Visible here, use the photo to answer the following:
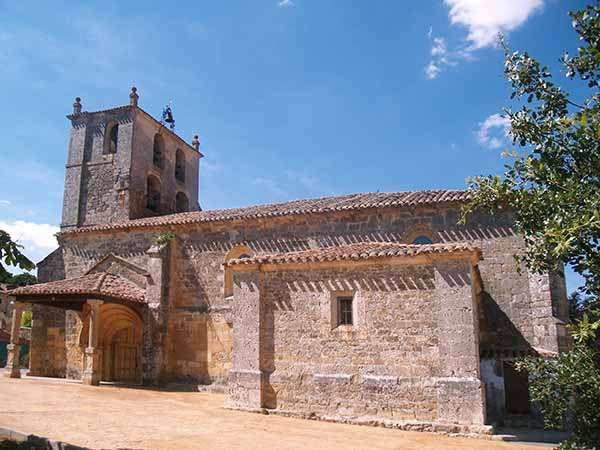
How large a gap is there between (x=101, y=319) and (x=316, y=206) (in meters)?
8.89

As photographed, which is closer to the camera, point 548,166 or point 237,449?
point 548,166

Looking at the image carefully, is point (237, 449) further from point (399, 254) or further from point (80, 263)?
point (80, 263)

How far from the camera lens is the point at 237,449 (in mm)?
8234

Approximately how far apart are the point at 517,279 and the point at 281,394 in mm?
7092

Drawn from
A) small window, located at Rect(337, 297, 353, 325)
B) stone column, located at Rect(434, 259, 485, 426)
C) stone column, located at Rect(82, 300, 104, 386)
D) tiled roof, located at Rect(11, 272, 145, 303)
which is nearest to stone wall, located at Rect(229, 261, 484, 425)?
stone column, located at Rect(434, 259, 485, 426)

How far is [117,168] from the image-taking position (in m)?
23.2

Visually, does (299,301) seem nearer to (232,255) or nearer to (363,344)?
(363,344)

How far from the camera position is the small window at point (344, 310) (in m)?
12.4

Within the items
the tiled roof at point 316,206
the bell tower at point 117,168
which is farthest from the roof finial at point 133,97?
the tiled roof at point 316,206

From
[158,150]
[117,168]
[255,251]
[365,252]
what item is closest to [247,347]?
[365,252]

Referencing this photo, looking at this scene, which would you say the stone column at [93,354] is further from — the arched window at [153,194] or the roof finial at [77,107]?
the roof finial at [77,107]

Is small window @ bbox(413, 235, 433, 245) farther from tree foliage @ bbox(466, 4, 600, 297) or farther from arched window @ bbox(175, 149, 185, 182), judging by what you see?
arched window @ bbox(175, 149, 185, 182)

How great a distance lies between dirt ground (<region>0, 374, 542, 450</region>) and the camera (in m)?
8.60

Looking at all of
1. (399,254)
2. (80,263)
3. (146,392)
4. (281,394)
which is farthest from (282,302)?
(80,263)
